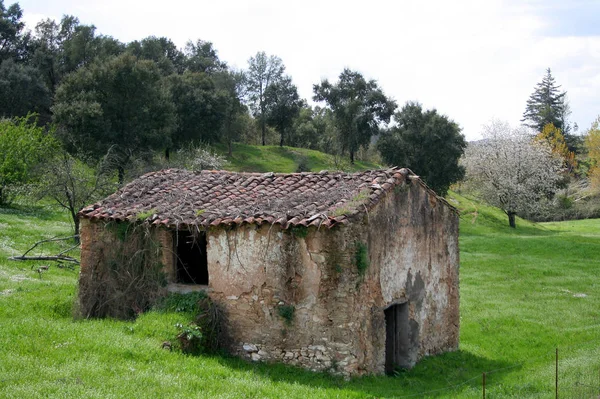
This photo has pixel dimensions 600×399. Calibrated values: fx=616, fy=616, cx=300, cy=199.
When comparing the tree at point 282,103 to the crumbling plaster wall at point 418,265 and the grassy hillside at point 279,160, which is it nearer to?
the grassy hillside at point 279,160

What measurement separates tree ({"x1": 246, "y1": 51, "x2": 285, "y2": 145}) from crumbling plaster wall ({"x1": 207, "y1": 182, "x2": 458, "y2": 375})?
52.0 meters

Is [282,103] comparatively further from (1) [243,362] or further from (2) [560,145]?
(1) [243,362]

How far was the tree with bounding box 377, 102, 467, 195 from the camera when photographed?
48.3 metres

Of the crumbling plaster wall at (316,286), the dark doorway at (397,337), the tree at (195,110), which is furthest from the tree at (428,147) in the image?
the crumbling plaster wall at (316,286)

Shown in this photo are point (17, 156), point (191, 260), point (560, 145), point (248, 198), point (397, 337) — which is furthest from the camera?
point (560, 145)

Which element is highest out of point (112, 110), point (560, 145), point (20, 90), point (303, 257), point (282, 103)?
point (282, 103)

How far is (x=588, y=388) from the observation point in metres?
10.6

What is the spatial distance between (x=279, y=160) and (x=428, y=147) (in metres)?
15.2

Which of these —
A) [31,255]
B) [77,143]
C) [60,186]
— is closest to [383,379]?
[31,255]

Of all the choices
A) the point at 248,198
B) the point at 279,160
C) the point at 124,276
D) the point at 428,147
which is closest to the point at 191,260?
the point at 124,276

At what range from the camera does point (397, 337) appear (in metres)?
15.1

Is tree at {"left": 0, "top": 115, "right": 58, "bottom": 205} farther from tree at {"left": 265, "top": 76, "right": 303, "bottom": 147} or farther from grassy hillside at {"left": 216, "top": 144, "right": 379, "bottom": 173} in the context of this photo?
tree at {"left": 265, "top": 76, "right": 303, "bottom": 147}

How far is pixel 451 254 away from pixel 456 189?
170ft

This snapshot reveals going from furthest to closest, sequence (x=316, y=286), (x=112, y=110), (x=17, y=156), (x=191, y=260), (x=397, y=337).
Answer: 1. (x=112, y=110)
2. (x=17, y=156)
3. (x=191, y=260)
4. (x=397, y=337)
5. (x=316, y=286)
